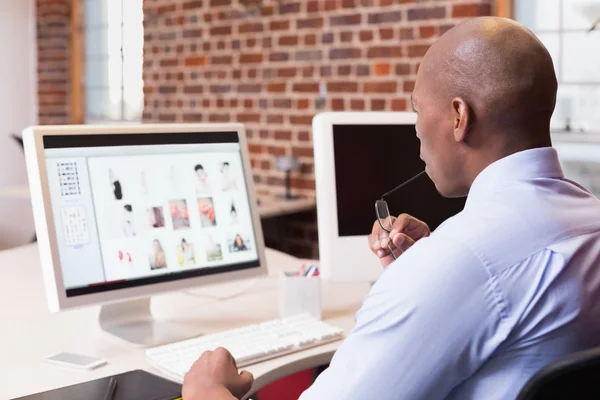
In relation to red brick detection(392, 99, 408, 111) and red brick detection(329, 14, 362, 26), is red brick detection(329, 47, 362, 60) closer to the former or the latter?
red brick detection(329, 14, 362, 26)

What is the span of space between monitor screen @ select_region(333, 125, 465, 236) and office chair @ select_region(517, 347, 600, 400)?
3.78 ft

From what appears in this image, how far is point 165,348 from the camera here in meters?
1.62

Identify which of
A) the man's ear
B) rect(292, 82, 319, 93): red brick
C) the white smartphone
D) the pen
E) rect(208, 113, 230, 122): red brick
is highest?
the man's ear

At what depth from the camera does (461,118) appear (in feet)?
3.61

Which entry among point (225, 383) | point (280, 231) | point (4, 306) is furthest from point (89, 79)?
point (225, 383)

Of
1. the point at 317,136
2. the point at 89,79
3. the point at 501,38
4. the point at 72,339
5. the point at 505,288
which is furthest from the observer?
the point at 89,79

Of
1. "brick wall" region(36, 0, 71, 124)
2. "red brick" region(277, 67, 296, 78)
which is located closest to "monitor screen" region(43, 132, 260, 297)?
"red brick" region(277, 67, 296, 78)

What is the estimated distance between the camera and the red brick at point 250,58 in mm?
4207

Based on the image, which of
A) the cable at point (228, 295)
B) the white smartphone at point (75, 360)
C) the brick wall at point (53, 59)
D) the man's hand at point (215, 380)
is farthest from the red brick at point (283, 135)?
the man's hand at point (215, 380)

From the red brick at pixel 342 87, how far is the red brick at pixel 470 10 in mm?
621

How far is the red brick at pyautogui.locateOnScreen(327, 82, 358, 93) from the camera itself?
3725 millimetres

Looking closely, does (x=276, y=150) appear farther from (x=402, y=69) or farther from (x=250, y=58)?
(x=402, y=69)

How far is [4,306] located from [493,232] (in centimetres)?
147

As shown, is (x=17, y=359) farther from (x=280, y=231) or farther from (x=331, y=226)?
(x=280, y=231)
